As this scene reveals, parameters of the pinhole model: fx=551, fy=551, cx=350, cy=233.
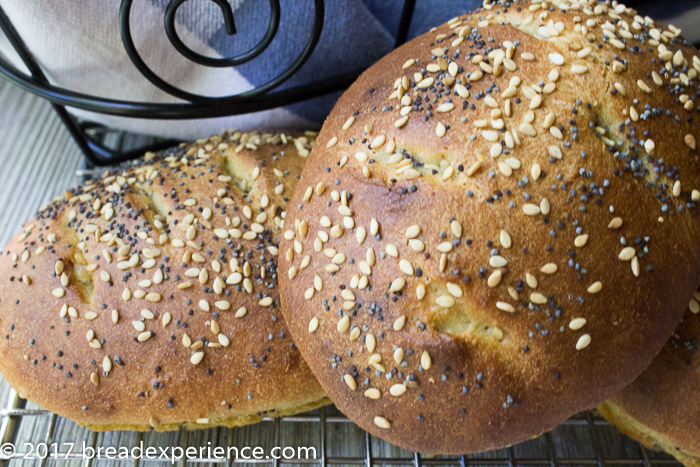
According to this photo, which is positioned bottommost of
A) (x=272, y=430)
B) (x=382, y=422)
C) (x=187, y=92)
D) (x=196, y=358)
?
(x=272, y=430)

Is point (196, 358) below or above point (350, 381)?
below

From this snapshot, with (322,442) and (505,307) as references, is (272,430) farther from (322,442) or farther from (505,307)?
(505,307)

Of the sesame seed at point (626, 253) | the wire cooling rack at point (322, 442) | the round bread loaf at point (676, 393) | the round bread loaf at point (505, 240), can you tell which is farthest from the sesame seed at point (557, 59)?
the wire cooling rack at point (322, 442)

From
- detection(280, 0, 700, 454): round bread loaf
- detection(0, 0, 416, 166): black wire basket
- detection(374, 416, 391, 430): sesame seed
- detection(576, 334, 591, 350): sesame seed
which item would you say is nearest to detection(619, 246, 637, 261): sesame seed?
detection(280, 0, 700, 454): round bread loaf

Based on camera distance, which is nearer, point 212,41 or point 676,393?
point 676,393

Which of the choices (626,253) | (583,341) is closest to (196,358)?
(583,341)

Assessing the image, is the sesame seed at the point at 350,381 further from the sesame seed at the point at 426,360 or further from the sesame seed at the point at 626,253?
the sesame seed at the point at 626,253
